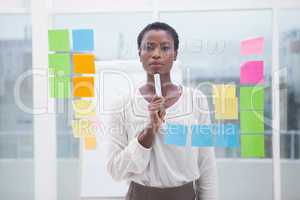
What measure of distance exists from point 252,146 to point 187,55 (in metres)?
0.47

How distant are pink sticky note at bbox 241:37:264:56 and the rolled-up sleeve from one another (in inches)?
23.1

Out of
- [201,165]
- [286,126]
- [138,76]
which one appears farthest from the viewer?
[286,126]

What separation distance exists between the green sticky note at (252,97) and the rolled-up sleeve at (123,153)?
483 millimetres

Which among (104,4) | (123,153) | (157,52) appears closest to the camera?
(123,153)

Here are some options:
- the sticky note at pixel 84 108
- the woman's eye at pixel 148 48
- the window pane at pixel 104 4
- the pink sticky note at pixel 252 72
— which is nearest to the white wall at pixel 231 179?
the sticky note at pixel 84 108

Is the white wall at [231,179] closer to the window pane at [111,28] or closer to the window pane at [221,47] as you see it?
the window pane at [221,47]

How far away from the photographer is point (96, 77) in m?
1.54

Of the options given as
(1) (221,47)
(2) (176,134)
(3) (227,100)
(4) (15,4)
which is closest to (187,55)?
(1) (221,47)

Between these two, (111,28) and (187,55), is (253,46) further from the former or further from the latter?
(111,28)

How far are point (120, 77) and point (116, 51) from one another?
0.12 m

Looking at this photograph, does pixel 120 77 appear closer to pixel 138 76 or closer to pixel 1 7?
pixel 138 76

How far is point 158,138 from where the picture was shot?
1.35 meters

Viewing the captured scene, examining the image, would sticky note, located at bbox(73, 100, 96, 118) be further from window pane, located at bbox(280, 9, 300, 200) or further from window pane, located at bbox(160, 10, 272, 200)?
window pane, located at bbox(280, 9, 300, 200)

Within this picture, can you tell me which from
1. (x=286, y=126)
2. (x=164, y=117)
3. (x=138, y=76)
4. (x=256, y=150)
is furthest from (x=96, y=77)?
(x=286, y=126)
